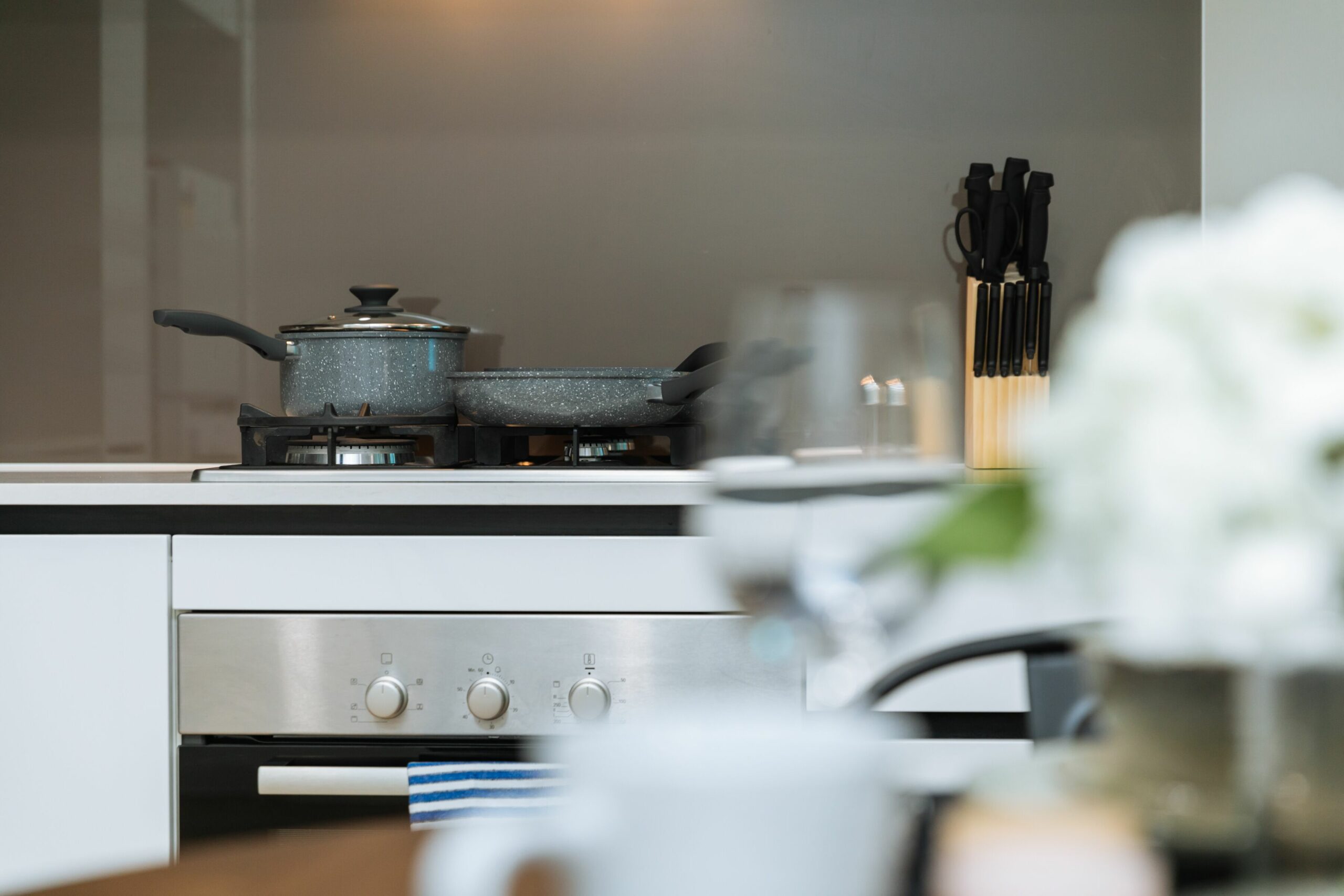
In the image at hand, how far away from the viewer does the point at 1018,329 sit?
1.76 metres

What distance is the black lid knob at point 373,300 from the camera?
166 cm

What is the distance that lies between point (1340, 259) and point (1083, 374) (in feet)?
0.21

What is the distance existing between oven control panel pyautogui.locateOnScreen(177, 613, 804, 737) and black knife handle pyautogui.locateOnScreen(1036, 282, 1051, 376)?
700mm

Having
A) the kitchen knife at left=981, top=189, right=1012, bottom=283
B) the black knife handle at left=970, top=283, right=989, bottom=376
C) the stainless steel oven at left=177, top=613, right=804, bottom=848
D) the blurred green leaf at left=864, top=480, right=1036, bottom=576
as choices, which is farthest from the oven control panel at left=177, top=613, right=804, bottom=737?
the blurred green leaf at left=864, top=480, right=1036, bottom=576

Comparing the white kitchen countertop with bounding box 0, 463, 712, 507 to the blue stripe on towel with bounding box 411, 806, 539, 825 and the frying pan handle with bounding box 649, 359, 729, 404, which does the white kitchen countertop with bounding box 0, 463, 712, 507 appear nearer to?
the frying pan handle with bounding box 649, 359, 729, 404

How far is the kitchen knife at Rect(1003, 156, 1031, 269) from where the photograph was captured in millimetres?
1853

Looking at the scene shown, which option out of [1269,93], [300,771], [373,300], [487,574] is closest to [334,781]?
[300,771]

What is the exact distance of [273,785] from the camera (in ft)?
4.31

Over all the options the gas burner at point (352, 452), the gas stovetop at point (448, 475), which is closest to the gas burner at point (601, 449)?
the gas stovetop at point (448, 475)

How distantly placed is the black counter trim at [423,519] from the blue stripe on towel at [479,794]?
0.92ft

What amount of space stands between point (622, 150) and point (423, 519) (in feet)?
2.75

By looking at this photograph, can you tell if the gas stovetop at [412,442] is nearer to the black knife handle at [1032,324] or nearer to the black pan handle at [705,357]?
the black pan handle at [705,357]

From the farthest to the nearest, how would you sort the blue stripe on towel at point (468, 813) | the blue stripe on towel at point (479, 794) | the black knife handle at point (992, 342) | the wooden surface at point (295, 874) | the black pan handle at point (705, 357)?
the black knife handle at point (992, 342) → the black pan handle at point (705, 357) → the blue stripe on towel at point (479, 794) → the blue stripe on towel at point (468, 813) → the wooden surface at point (295, 874)

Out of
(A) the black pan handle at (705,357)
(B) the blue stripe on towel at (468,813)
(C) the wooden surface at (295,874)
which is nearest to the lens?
(C) the wooden surface at (295,874)
